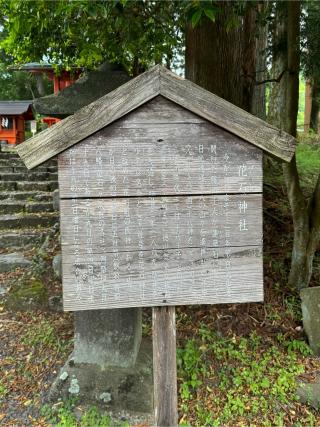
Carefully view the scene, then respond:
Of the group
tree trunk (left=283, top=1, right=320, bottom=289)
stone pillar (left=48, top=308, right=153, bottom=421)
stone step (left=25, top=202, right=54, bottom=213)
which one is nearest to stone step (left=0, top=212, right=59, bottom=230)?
stone step (left=25, top=202, right=54, bottom=213)

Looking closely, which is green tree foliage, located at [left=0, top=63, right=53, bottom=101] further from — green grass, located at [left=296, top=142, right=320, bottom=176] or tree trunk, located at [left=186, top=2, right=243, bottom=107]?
tree trunk, located at [left=186, top=2, right=243, bottom=107]

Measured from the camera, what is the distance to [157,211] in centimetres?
185

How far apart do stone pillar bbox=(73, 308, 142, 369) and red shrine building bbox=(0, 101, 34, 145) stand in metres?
15.0

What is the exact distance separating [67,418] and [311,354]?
187cm

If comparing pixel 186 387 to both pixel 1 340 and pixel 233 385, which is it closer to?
pixel 233 385

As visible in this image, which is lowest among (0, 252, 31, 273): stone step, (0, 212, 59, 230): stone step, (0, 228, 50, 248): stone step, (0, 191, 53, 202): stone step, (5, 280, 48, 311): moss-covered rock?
(5, 280, 48, 311): moss-covered rock

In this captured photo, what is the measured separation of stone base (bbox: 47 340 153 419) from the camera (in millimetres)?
2834

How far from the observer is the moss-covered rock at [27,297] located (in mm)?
4074

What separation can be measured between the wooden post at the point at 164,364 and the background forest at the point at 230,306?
732 millimetres

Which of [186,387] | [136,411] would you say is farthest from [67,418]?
[186,387]

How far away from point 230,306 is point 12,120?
1548cm

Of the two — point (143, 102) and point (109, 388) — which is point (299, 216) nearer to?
point (109, 388)

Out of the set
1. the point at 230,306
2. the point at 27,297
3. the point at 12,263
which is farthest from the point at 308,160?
the point at 27,297

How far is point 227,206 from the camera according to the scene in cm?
188
